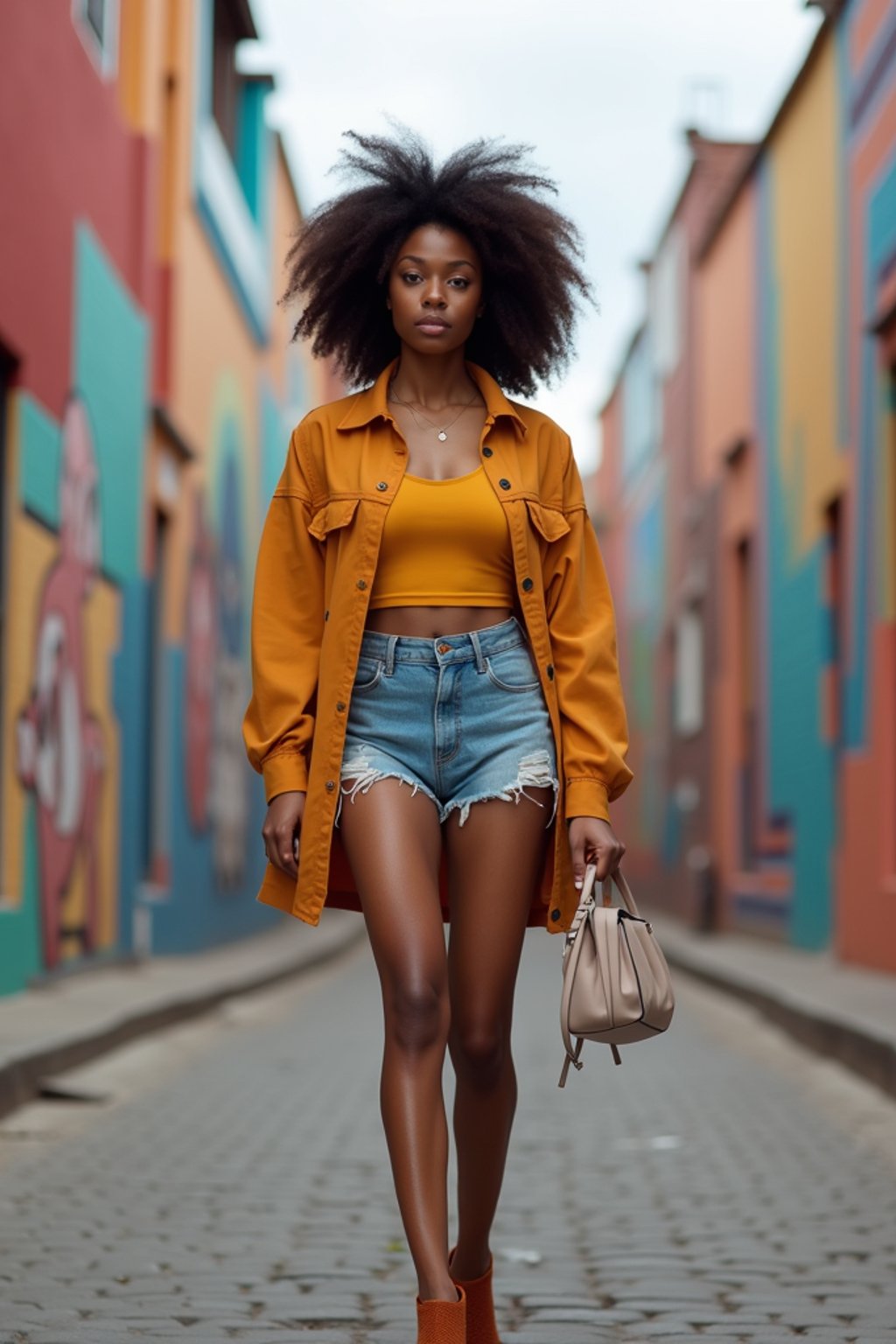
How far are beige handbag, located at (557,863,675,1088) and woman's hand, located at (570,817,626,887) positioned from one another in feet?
0.33

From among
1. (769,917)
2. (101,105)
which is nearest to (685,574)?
(769,917)

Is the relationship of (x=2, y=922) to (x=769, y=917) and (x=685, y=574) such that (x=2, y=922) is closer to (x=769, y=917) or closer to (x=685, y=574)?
(x=769, y=917)

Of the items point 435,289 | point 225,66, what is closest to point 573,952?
point 435,289

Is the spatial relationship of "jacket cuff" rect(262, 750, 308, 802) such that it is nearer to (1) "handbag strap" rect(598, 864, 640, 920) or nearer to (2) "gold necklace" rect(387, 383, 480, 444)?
(1) "handbag strap" rect(598, 864, 640, 920)

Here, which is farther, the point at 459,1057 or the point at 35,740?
the point at 35,740

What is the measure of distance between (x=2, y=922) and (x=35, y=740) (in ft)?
3.58

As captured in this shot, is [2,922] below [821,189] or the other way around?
below

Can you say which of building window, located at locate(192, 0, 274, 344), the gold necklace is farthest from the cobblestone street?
building window, located at locate(192, 0, 274, 344)

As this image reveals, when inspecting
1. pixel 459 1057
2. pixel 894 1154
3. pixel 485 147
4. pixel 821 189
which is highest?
pixel 821 189

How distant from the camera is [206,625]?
1730 centimetres

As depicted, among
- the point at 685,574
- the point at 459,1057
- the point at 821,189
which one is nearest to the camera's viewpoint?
the point at 459,1057

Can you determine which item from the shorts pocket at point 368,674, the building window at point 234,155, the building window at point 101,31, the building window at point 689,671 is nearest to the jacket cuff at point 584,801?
the shorts pocket at point 368,674

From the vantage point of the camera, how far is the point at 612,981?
317cm

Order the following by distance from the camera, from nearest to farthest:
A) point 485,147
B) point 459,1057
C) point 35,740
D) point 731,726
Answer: point 459,1057
point 485,147
point 35,740
point 731,726
